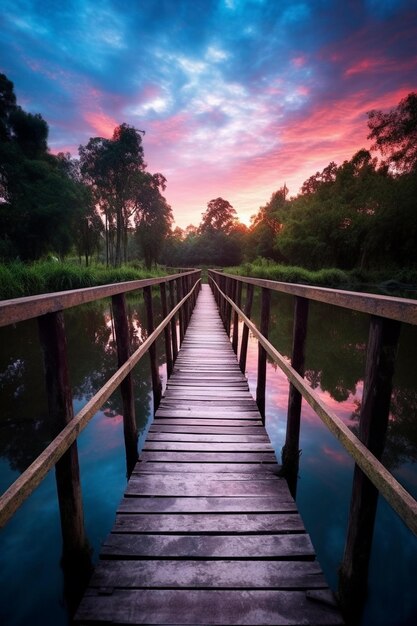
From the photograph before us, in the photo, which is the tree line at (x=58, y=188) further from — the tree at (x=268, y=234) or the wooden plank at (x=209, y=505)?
the tree at (x=268, y=234)

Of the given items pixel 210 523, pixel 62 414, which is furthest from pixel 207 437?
pixel 62 414

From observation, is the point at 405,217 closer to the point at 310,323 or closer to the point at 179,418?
the point at 310,323

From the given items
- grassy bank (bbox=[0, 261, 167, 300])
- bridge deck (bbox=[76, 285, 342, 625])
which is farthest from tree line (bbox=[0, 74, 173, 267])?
bridge deck (bbox=[76, 285, 342, 625])

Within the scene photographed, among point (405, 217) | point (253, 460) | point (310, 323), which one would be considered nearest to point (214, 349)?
point (253, 460)

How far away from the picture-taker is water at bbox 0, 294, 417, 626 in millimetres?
2174

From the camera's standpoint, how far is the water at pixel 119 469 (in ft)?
7.13

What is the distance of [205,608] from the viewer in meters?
1.36

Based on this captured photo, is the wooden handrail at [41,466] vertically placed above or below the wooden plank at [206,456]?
above

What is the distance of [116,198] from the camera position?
3123 centimetres

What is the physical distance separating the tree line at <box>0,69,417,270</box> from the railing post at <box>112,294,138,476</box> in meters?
20.3

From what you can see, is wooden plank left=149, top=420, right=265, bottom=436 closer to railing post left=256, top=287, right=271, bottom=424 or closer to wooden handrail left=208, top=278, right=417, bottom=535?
railing post left=256, top=287, right=271, bottom=424

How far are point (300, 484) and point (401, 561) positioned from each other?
1090 mm

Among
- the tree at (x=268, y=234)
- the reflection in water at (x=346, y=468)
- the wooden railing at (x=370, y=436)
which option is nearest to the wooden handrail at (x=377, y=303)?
the wooden railing at (x=370, y=436)

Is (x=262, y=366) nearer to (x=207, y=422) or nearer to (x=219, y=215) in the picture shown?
(x=207, y=422)
